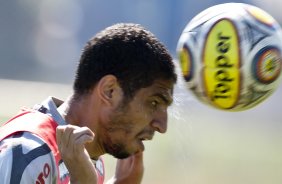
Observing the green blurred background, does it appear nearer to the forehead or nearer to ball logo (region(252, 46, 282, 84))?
ball logo (region(252, 46, 282, 84))

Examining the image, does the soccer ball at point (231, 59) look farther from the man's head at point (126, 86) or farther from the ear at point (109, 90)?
the ear at point (109, 90)

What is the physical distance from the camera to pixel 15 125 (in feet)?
10.5

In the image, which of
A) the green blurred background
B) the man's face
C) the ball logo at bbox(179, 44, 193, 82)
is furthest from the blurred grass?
the man's face

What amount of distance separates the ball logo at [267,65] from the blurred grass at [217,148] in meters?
4.71

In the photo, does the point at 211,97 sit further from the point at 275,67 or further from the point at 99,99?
the point at 99,99

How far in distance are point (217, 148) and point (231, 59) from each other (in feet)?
19.5

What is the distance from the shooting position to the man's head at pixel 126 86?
11.3 feet

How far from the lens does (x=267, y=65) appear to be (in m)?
4.04

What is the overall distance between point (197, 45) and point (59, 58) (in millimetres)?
7620

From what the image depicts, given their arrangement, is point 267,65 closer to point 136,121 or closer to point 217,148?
point 136,121

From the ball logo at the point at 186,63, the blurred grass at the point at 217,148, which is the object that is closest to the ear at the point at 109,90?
the ball logo at the point at 186,63

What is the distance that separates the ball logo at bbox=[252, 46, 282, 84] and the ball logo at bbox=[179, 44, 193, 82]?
0.30 metres

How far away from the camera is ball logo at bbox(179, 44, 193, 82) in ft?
13.1

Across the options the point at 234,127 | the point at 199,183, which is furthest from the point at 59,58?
the point at 199,183
